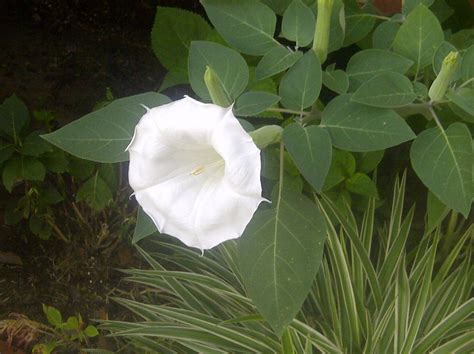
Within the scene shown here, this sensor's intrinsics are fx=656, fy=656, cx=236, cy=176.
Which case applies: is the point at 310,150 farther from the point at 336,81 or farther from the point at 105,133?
the point at 105,133

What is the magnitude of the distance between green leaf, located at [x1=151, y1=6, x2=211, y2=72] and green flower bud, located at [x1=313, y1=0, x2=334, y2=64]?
0.28m

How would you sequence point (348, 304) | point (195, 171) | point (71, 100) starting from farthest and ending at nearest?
point (71, 100), point (348, 304), point (195, 171)

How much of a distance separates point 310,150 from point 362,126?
0.25ft

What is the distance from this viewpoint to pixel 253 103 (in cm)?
86

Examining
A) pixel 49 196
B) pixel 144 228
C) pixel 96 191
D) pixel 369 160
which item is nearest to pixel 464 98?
pixel 369 160

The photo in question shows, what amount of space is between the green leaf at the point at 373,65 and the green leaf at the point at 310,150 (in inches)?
5.2

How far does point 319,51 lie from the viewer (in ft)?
2.89

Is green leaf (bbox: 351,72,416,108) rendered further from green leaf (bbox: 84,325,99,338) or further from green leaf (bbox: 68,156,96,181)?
green leaf (bbox: 84,325,99,338)

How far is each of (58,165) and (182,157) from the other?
0.59 meters

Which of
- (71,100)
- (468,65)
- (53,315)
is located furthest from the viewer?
(71,100)

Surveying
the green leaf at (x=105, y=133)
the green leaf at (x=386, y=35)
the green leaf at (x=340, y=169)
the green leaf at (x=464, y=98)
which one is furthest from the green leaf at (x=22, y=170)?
the green leaf at (x=464, y=98)

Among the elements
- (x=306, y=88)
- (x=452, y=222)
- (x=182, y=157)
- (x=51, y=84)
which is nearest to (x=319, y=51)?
(x=306, y=88)

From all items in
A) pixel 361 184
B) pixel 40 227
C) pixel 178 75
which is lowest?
pixel 40 227

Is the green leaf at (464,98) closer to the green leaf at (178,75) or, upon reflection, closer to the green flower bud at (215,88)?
the green flower bud at (215,88)
